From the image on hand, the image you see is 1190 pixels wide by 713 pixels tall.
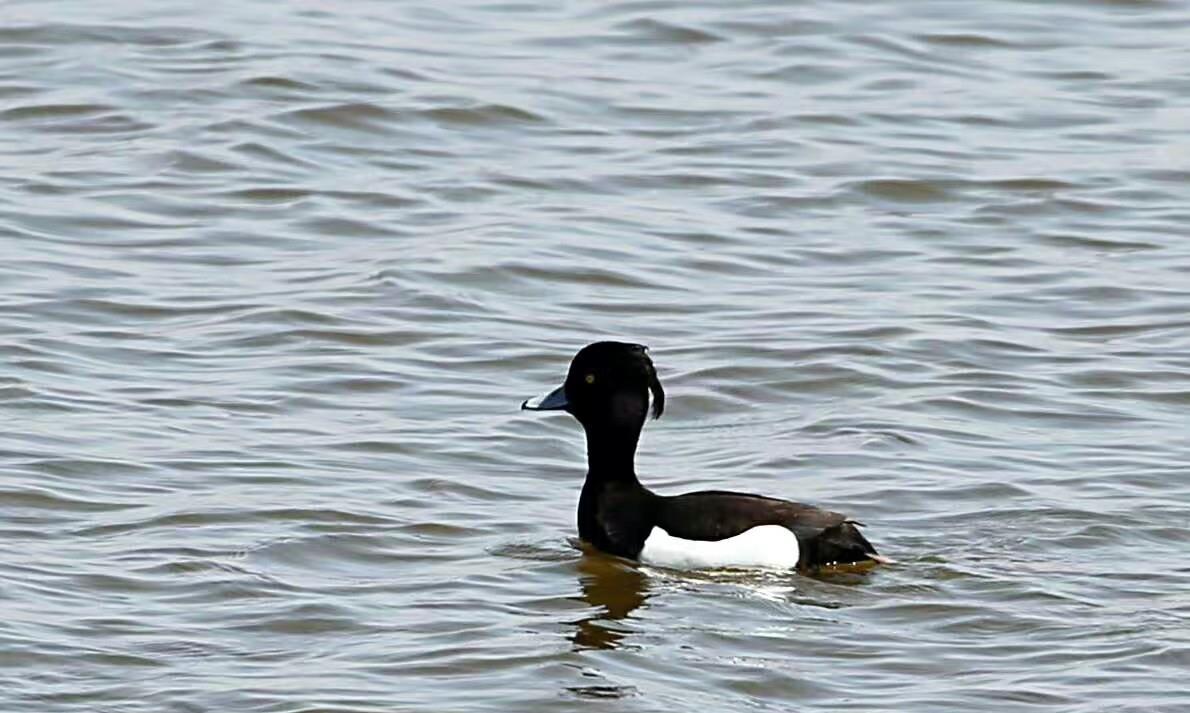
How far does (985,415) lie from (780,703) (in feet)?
13.7

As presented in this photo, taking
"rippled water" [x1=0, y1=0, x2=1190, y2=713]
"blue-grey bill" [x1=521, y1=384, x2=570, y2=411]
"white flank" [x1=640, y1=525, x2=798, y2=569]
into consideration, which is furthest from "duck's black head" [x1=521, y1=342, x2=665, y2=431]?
"white flank" [x1=640, y1=525, x2=798, y2=569]

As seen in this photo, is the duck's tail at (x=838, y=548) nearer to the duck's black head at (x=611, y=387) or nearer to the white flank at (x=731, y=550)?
the white flank at (x=731, y=550)

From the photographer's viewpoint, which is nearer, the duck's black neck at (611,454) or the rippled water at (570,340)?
the rippled water at (570,340)

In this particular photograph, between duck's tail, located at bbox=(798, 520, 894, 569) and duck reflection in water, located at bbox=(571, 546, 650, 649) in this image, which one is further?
duck's tail, located at bbox=(798, 520, 894, 569)

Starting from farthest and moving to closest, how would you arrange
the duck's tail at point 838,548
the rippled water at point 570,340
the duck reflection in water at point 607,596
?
the duck's tail at point 838,548 → the duck reflection in water at point 607,596 → the rippled water at point 570,340

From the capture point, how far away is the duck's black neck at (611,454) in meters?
10.3

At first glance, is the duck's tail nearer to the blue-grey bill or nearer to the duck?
the duck

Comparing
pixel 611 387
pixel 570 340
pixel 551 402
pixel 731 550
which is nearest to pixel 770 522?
pixel 731 550

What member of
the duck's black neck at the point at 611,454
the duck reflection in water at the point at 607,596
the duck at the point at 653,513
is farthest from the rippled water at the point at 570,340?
the duck's black neck at the point at 611,454

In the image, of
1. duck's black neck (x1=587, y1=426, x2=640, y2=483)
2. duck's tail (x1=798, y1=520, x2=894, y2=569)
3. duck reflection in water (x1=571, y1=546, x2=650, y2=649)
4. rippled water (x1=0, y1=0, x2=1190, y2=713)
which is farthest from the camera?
duck's black neck (x1=587, y1=426, x2=640, y2=483)

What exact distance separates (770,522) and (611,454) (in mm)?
842

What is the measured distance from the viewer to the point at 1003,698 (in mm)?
8133

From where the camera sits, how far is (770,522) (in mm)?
9703

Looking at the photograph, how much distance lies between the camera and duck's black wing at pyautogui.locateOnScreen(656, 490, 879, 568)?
962 centimetres
